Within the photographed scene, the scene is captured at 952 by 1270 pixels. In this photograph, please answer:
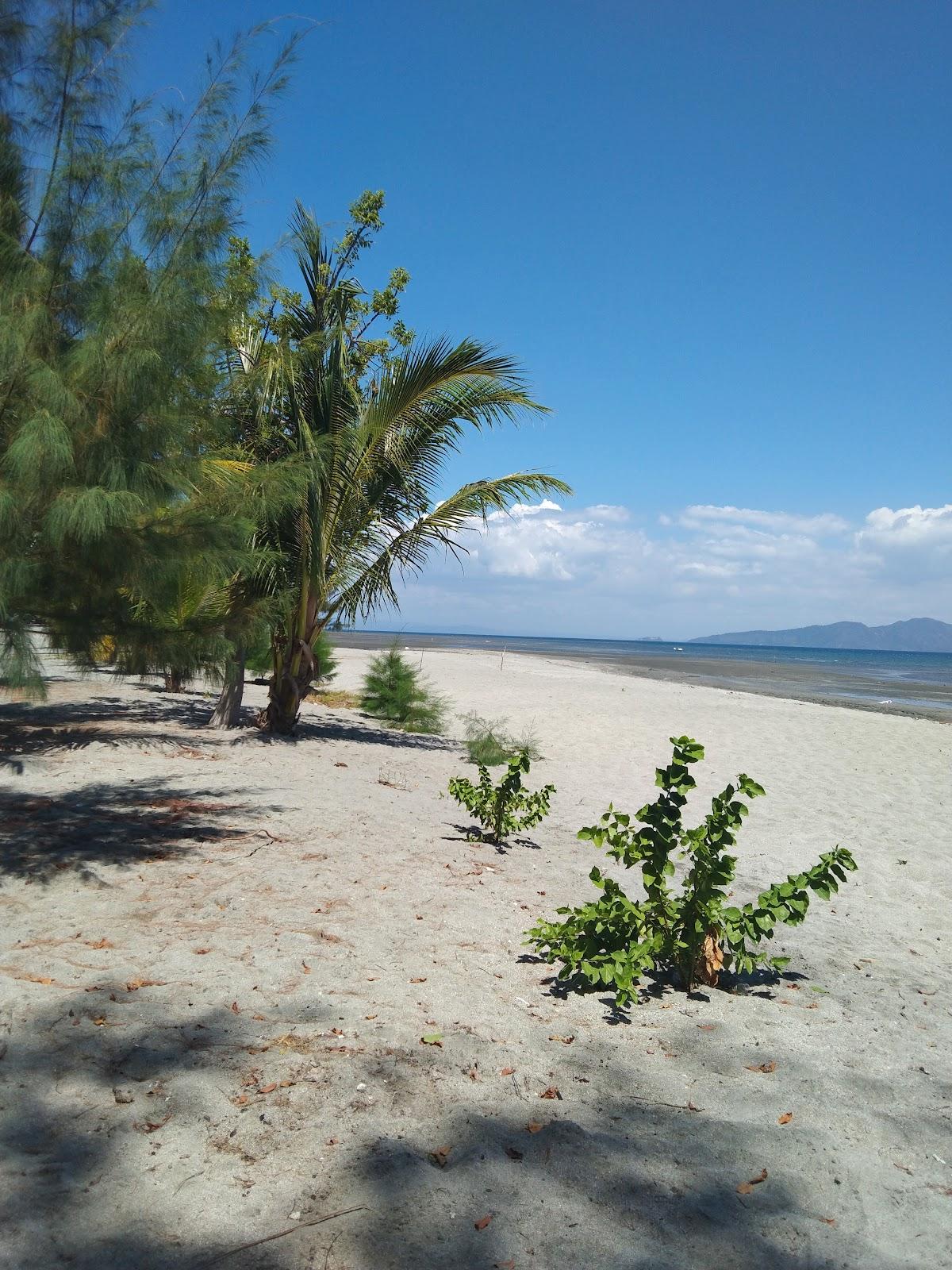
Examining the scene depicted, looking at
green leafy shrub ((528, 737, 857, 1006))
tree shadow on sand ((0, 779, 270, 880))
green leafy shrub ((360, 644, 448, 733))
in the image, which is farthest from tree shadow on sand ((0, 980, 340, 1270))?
green leafy shrub ((360, 644, 448, 733))

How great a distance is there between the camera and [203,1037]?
115 inches

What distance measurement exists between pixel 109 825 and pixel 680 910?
3571 mm

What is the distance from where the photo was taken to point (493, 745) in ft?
33.6

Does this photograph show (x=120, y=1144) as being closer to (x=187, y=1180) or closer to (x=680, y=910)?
(x=187, y=1180)

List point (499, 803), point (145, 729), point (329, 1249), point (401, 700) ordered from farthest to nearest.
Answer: point (401, 700), point (145, 729), point (499, 803), point (329, 1249)

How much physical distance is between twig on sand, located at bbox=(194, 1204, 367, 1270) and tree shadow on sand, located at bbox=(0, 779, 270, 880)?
2.80 meters

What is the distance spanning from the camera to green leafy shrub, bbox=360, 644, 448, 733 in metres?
13.8

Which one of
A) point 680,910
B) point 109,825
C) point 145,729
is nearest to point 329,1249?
point 680,910

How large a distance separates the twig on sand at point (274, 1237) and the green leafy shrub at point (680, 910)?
1608mm

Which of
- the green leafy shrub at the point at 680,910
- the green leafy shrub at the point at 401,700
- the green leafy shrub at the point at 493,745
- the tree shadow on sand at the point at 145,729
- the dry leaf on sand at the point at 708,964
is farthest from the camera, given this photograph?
the green leafy shrub at the point at 401,700

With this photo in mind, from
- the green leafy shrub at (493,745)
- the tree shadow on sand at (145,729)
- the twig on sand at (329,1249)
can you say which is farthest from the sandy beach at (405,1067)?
the green leafy shrub at (493,745)

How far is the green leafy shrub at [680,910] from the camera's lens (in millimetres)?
3666

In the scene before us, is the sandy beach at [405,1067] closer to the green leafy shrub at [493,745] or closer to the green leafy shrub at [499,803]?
the green leafy shrub at [499,803]

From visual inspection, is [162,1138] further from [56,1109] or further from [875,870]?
[875,870]
